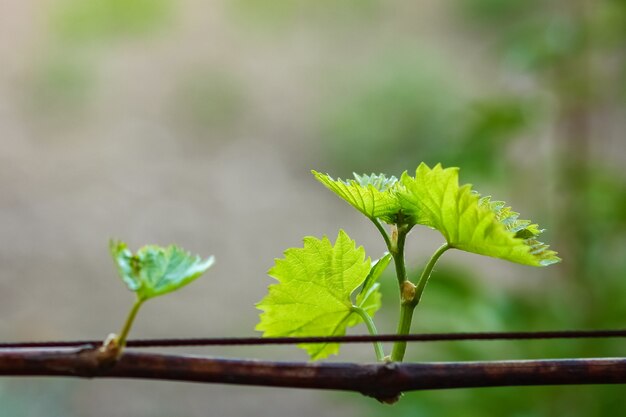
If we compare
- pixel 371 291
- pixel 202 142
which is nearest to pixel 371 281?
pixel 371 291

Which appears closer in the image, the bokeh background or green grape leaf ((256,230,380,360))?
green grape leaf ((256,230,380,360))

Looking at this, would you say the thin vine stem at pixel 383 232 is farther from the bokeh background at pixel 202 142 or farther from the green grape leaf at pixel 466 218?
the bokeh background at pixel 202 142

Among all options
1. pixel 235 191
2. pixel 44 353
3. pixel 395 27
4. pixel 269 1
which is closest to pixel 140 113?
pixel 235 191

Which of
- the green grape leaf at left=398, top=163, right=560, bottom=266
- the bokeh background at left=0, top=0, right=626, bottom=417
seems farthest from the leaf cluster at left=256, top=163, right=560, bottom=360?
the bokeh background at left=0, top=0, right=626, bottom=417

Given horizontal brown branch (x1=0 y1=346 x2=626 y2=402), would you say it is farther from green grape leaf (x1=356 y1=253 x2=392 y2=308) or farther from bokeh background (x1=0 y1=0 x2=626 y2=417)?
bokeh background (x1=0 y1=0 x2=626 y2=417)

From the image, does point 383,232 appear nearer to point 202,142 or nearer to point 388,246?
point 388,246

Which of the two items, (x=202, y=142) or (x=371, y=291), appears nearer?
(x=371, y=291)

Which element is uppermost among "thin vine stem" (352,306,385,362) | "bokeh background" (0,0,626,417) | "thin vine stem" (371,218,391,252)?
"thin vine stem" (371,218,391,252)
